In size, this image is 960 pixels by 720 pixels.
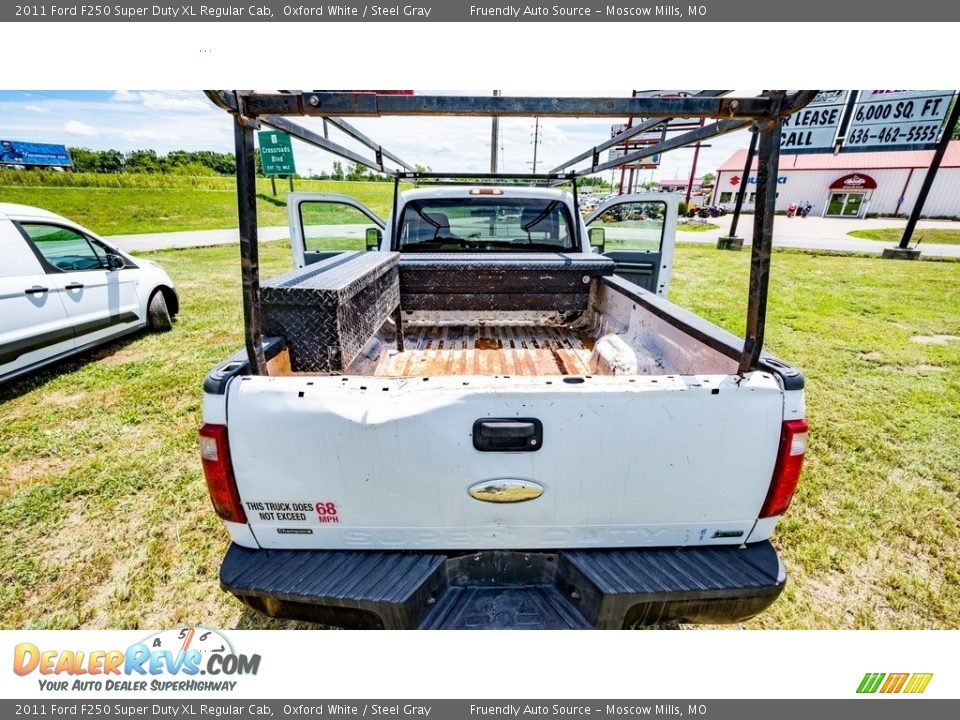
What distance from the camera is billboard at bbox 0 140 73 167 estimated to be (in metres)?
41.5

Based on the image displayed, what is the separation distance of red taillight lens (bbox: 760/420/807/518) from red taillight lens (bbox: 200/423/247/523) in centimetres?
203

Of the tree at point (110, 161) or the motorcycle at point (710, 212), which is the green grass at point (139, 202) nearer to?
the tree at point (110, 161)

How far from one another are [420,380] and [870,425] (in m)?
4.71

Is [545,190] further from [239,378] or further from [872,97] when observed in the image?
[872,97]

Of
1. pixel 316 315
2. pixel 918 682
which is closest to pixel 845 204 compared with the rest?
pixel 918 682

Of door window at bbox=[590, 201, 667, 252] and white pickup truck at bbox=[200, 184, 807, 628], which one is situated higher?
door window at bbox=[590, 201, 667, 252]

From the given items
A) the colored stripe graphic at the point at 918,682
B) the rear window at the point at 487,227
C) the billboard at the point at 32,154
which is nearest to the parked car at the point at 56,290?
the rear window at the point at 487,227

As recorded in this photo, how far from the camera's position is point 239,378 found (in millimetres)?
1541

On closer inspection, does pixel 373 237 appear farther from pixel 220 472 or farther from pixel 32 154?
pixel 32 154

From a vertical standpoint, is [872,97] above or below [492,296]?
above

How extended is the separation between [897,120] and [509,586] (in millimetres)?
16836

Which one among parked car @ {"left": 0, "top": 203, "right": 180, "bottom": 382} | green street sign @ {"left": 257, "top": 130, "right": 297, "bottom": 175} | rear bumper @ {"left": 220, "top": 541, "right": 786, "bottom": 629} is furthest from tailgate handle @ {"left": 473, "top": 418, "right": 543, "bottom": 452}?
green street sign @ {"left": 257, "top": 130, "right": 297, "bottom": 175}

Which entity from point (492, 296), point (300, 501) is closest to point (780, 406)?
point (300, 501)

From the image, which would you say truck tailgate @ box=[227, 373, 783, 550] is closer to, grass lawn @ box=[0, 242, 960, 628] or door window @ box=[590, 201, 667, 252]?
grass lawn @ box=[0, 242, 960, 628]
